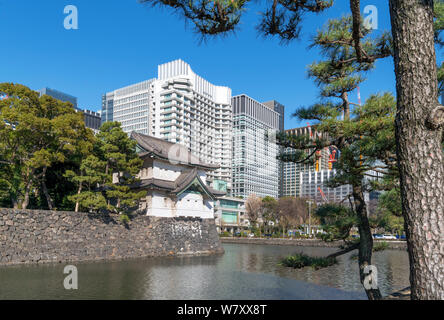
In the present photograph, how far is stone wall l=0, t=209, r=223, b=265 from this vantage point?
1889 cm

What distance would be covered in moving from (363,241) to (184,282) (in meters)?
10.7

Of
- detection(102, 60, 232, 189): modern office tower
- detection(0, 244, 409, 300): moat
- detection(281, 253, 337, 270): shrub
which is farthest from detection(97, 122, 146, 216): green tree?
detection(102, 60, 232, 189): modern office tower

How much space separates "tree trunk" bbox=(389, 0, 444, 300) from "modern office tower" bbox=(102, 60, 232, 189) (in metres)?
79.7

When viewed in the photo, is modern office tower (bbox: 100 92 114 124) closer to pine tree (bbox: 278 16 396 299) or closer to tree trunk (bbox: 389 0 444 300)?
pine tree (bbox: 278 16 396 299)

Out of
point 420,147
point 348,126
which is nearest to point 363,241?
point 348,126

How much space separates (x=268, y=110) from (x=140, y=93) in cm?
4912

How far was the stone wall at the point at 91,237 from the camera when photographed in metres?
18.9

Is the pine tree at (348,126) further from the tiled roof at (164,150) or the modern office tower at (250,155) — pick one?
the modern office tower at (250,155)

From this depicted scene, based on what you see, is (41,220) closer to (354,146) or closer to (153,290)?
(153,290)

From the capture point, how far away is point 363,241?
7.09 m

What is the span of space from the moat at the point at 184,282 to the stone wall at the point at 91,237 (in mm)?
1153
